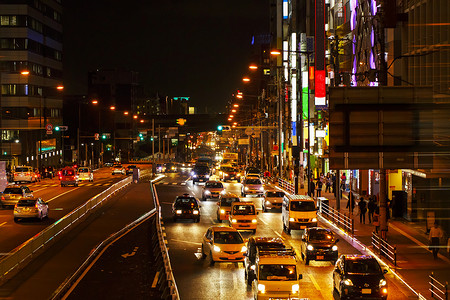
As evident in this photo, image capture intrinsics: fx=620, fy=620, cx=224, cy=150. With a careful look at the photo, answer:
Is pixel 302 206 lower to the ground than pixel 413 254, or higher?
higher

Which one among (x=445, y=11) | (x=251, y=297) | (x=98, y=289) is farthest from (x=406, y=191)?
(x=98, y=289)

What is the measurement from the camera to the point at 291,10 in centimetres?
9369

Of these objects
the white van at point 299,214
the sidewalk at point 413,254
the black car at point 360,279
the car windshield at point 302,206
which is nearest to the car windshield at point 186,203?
the white van at point 299,214

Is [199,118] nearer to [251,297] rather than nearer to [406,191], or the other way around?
[406,191]

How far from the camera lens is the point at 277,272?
65.6ft

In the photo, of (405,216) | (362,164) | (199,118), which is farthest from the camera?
(199,118)

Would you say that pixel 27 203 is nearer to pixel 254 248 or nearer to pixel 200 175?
pixel 254 248

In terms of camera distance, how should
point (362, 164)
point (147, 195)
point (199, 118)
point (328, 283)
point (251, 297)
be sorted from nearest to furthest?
point (362, 164) → point (251, 297) → point (328, 283) → point (147, 195) → point (199, 118)

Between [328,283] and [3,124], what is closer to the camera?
[328,283]

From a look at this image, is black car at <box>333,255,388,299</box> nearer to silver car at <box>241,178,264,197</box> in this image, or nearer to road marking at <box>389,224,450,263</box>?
road marking at <box>389,224,450,263</box>

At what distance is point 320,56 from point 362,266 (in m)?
46.2

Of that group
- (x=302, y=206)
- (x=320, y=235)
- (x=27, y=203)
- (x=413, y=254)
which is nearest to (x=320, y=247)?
(x=320, y=235)

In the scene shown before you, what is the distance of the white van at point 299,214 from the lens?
34.3 meters

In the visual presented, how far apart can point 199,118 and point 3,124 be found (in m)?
54.8
